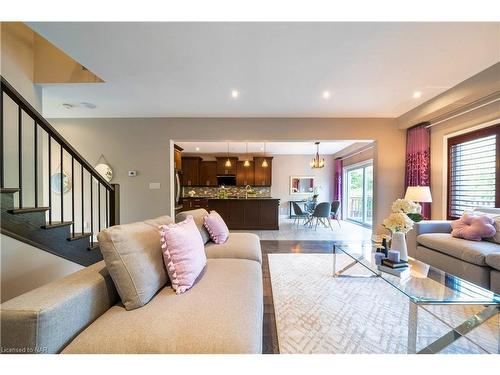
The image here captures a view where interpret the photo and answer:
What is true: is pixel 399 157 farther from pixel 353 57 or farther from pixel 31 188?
pixel 31 188

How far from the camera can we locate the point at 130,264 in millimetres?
1166

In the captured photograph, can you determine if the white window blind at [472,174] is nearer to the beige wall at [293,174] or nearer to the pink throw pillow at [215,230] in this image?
the pink throw pillow at [215,230]

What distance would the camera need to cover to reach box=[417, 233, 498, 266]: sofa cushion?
7.41 feet

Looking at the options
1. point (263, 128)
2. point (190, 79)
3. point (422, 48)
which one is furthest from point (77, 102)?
point (422, 48)

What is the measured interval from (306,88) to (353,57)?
85 cm

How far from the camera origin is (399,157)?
466 centimetres

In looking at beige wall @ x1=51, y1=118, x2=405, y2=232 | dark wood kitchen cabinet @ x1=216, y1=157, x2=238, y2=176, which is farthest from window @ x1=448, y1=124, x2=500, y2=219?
dark wood kitchen cabinet @ x1=216, y1=157, x2=238, y2=176

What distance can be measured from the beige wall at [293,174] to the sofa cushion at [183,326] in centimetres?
787

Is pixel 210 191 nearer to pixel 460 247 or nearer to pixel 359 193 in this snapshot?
pixel 359 193

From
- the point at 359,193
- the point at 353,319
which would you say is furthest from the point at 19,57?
the point at 359,193

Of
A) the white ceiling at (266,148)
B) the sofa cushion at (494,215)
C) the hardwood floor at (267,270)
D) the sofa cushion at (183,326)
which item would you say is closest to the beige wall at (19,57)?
Result: the sofa cushion at (183,326)

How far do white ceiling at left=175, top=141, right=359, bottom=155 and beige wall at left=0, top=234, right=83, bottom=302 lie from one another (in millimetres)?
5590

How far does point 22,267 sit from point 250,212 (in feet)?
17.1

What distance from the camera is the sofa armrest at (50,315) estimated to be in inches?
32.2
